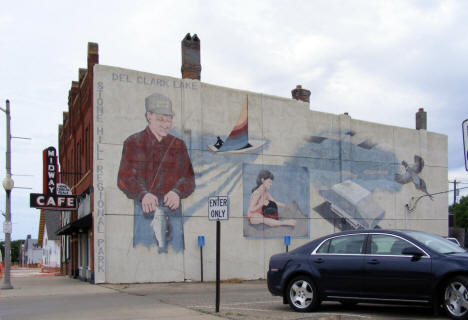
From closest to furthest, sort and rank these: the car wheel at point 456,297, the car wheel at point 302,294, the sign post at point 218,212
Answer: the car wheel at point 456,297 → the car wheel at point 302,294 → the sign post at point 218,212

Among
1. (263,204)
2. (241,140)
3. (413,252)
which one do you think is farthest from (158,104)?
(413,252)

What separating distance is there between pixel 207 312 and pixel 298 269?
198cm

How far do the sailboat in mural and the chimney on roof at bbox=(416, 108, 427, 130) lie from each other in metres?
12.7

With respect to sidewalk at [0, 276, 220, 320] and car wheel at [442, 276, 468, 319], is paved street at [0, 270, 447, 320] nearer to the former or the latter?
sidewalk at [0, 276, 220, 320]

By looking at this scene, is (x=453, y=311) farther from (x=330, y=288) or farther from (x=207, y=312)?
(x=207, y=312)

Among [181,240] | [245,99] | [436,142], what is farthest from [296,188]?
[436,142]

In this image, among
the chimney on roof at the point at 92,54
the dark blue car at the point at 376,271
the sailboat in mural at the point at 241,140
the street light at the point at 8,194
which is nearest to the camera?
the dark blue car at the point at 376,271

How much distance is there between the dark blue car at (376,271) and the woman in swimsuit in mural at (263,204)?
13.4 m

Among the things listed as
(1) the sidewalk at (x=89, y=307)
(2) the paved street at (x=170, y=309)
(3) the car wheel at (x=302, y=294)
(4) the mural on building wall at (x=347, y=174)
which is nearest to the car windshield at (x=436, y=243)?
(2) the paved street at (x=170, y=309)

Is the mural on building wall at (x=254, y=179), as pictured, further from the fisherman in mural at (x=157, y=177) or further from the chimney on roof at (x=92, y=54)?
the chimney on roof at (x=92, y=54)

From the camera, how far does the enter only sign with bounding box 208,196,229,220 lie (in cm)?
1106

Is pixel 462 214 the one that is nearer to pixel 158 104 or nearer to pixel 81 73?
pixel 81 73

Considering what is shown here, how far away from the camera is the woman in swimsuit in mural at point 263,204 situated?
2506 centimetres

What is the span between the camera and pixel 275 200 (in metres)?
25.7
